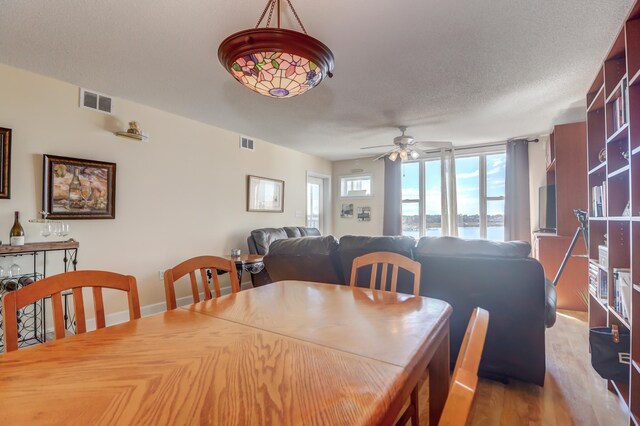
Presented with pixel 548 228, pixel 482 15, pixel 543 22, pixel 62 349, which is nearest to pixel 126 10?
pixel 62 349

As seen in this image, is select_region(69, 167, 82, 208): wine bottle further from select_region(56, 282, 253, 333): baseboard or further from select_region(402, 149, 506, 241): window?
select_region(402, 149, 506, 241): window

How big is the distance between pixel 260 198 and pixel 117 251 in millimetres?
2256

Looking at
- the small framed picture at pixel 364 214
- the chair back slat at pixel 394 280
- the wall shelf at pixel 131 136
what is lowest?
the chair back slat at pixel 394 280

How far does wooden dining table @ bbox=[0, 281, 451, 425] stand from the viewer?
643mm

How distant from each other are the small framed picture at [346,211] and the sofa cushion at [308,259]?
4.43 meters

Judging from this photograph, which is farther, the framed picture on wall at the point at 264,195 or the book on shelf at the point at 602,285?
the framed picture on wall at the point at 264,195

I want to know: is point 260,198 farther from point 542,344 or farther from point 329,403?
point 329,403

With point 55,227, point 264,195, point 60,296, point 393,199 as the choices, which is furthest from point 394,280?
point 393,199

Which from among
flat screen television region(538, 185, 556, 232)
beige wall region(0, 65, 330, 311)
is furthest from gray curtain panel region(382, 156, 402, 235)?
beige wall region(0, 65, 330, 311)

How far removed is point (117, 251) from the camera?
3.32 m

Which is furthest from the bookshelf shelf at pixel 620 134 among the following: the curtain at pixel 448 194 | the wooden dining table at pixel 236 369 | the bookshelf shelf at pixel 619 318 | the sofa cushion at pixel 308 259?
the curtain at pixel 448 194

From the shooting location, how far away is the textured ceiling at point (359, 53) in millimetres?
1969

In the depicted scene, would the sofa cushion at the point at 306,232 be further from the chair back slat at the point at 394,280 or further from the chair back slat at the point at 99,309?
the chair back slat at the point at 99,309

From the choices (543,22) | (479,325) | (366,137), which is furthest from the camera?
(366,137)
